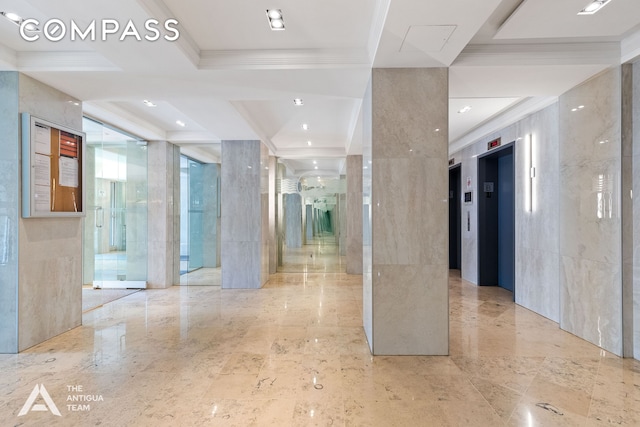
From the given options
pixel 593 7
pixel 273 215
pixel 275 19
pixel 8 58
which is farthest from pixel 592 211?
pixel 8 58

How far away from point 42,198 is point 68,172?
518mm

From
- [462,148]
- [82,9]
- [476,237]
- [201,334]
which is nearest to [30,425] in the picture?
[201,334]

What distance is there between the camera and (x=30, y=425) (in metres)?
2.46

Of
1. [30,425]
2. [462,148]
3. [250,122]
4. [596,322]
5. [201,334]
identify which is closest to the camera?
[30,425]

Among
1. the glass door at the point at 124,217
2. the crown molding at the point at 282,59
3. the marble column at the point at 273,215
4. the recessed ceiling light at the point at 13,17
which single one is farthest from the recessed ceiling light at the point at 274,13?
the glass door at the point at 124,217

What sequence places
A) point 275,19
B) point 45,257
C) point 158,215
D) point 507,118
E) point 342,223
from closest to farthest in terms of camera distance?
point 275,19
point 45,257
point 507,118
point 158,215
point 342,223

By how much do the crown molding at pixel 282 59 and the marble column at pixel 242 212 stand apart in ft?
11.2

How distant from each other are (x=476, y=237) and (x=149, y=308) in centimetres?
694

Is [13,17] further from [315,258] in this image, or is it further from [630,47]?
[315,258]

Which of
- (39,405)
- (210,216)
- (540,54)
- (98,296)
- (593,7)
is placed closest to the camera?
(39,405)

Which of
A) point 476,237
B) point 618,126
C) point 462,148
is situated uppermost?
point 462,148

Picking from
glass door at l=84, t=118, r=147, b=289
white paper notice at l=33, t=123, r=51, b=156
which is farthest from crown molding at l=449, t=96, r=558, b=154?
glass door at l=84, t=118, r=147, b=289

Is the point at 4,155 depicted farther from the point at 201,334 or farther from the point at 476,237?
the point at 476,237

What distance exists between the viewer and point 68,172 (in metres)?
4.29
